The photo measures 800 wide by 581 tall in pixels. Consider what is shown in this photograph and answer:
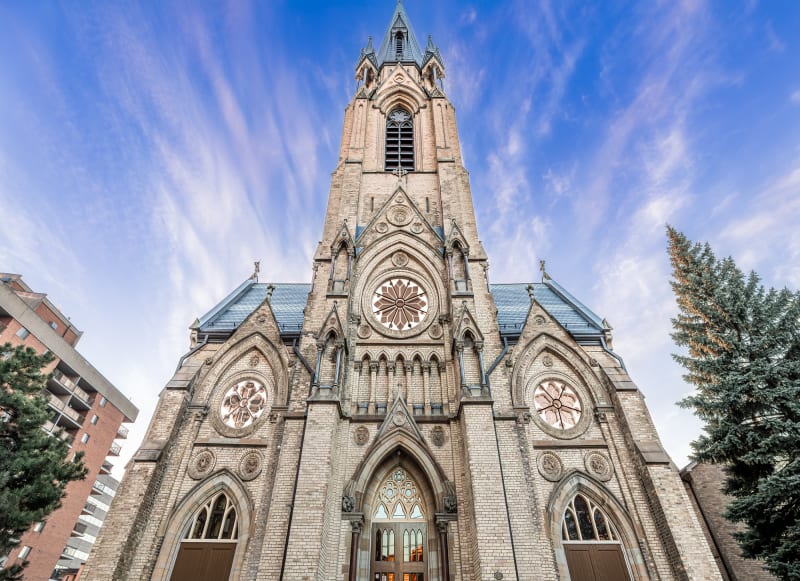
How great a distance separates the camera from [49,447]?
10922mm

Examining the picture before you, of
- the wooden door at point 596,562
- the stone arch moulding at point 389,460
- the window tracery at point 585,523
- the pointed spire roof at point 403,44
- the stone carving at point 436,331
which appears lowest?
the wooden door at point 596,562

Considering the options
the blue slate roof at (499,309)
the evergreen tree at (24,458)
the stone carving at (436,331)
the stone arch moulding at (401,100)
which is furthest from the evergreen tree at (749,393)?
the stone arch moulding at (401,100)

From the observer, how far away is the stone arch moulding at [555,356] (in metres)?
15.5

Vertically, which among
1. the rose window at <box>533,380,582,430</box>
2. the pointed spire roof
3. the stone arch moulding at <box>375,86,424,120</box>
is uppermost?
the pointed spire roof

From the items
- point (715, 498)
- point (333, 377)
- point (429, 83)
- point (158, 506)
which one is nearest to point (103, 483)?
point (158, 506)

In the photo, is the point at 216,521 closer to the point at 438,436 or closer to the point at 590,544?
the point at 438,436

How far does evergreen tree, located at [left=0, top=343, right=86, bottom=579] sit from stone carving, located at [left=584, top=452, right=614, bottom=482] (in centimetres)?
1500

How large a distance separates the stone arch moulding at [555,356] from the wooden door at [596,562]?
433 cm

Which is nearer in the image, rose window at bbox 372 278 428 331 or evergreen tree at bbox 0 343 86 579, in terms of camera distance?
evergreen tree at bbox 0 343 86 579

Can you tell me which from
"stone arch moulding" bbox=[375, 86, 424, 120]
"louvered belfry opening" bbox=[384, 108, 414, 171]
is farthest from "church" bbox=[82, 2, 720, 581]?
"stone arch moulding" bbox=[375, 86, 424, 120]

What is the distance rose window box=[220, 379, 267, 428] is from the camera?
50.3 feet

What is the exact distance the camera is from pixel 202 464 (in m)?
14.3

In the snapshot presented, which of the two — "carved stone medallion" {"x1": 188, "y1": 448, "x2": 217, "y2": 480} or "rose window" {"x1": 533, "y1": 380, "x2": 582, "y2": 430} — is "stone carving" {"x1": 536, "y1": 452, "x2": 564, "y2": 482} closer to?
"rose window" {"x1": 533, "y1": 380, "x2": 582, "y2": 430}

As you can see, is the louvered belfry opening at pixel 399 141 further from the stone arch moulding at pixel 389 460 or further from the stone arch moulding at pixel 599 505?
the stone arch moulding at pixel 599 505
